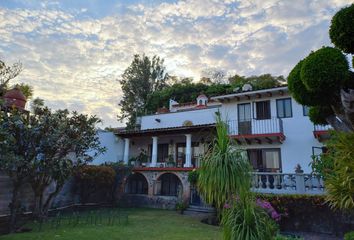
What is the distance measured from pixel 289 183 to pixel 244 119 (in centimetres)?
687

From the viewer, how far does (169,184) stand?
20.2 meters

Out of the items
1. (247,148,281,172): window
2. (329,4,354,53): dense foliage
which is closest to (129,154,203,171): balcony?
(247,148,281,172): window

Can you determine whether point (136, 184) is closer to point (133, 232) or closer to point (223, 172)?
point (133, 232)

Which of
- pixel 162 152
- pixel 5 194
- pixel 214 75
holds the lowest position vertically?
pixel 5 194

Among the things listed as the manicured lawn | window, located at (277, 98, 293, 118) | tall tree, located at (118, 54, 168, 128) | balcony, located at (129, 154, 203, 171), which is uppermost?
tall tree, located at (118, 54, 168, 128)

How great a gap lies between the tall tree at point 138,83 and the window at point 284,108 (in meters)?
23.6

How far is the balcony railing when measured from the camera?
1712cm

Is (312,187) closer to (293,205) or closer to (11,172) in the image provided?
(293,205)

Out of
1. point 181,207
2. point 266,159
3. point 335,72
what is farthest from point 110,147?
point 335,72

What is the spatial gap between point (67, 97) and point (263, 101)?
13942 mm

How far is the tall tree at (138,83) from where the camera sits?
38.8m

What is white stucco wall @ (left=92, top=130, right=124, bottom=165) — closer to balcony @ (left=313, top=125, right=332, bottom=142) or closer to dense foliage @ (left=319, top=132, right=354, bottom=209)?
balcony @ (left=313, top=125, right=332, bottom=142)

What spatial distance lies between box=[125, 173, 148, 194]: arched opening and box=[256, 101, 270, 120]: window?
33.8 feet

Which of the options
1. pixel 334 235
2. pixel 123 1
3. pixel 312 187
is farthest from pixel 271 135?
pixel 123 1
